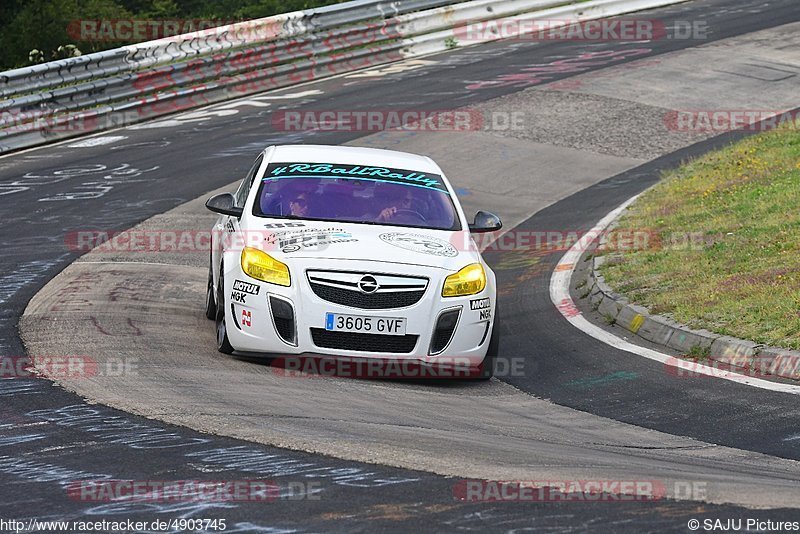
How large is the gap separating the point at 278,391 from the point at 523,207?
9.39 meters

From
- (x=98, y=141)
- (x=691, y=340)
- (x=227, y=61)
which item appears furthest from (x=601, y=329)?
(x=227, y=61)

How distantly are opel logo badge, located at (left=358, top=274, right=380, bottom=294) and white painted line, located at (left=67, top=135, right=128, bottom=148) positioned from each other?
11672 millimetres

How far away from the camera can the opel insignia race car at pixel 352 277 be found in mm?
8828

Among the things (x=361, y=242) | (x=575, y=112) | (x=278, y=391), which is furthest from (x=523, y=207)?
(x=278, y=391)

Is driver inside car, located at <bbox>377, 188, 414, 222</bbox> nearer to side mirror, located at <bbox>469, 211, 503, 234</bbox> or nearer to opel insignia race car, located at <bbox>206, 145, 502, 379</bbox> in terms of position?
opel insignia race car, located at <bbox>206, 145, 502, 379</bbox>

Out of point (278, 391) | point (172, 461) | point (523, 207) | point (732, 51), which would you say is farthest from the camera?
point (732, 51)

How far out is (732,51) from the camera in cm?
2603

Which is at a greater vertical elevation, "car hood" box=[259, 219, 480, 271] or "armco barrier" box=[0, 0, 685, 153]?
"armco barrier" box=[0, 0, 685, 153]

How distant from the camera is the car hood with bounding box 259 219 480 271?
9.02m

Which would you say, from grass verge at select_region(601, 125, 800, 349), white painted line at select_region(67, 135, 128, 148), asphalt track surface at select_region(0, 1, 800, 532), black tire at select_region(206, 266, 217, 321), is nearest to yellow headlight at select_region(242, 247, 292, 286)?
black tire at select_region(206, 266, 217, 321)

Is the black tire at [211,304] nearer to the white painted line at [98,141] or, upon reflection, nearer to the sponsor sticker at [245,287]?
the sponsor sticker at [245,287]

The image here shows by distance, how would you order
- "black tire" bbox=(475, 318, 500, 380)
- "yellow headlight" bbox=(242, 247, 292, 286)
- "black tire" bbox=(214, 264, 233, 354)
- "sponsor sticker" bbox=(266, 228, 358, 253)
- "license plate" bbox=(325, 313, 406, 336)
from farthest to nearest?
1. "black tire" bbox=(475, 318, 500, 380)
2. "black tire" bbox=(214, 264, 233, 354)
3. "sponsor sticker" bbox=(266, 228, 358, 253)
4. "yellow headlight" bbox=(242, 247, 292, 286)
5. "license plate" bbox=(325, 313, 406, 336)

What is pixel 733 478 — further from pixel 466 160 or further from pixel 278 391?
pixel 466 160

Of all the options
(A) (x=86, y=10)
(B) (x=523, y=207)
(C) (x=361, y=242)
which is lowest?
(B) (x=523, y=207)
